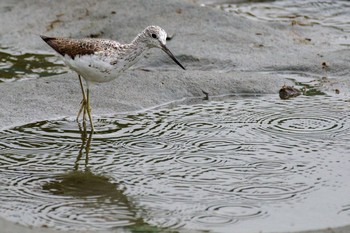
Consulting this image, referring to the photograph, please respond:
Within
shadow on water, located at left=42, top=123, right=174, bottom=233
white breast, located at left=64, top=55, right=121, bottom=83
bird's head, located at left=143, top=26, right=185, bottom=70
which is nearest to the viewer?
shadow on water, located at left=42, top=123, right=174, bottom=233

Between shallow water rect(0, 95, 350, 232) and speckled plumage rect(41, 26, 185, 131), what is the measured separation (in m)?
0.53

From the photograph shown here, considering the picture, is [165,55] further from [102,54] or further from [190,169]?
[190,169]

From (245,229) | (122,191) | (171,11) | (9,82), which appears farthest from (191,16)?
(245,229)

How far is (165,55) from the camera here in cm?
991

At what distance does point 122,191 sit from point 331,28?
18.7ft

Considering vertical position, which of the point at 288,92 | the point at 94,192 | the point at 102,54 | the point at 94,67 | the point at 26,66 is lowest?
the point at 94,192

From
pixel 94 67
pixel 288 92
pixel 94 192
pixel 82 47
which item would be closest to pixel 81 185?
pixel 94 192

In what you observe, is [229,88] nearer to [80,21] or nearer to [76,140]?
[76,140]

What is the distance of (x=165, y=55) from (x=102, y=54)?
2.32 m

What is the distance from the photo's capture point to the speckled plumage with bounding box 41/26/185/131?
766 cm

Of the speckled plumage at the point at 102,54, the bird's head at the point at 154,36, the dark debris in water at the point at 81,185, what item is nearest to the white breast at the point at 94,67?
the speckled plumage at the point at 102,54

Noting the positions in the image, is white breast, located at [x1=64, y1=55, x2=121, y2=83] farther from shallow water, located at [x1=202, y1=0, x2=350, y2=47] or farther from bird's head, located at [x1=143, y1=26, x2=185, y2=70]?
shallow water, located at [x1=202, y1=0, x2=350, y2=47]

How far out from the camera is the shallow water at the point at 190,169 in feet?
18.8

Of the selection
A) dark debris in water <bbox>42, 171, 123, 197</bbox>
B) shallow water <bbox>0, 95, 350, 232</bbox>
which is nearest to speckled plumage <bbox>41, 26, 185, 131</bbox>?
shallow water <bbox>0, 95, 350, 232</bbox>
